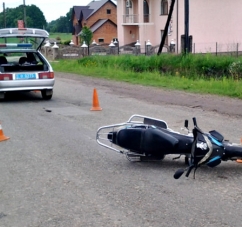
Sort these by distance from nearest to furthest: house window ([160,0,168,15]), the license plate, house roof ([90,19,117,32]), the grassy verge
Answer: the license plate, the grassy verge, house window ([160,0,168,15]), house roof ([90,19,117,32])

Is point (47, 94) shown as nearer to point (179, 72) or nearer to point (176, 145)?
point (179, 72)

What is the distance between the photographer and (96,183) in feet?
22.2

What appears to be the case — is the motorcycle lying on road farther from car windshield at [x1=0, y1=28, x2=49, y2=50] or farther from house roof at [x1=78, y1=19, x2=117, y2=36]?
house roof at [x1=78, y1=19, x2=117, y2=36]

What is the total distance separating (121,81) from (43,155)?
45.5 feet

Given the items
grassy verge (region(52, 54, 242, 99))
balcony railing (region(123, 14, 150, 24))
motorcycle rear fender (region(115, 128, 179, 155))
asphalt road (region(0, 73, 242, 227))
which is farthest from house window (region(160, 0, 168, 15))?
motorcycle rear fender (region(115, 128, 179, 155))

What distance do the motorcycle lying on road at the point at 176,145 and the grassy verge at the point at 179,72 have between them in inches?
346

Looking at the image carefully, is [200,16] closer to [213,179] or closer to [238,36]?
[238,36]

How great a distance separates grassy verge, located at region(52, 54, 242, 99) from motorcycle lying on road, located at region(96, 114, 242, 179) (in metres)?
8.78

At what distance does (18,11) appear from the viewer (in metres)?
102

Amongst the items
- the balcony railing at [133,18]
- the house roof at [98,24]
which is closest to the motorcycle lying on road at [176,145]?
the balcony railing at [133,18]

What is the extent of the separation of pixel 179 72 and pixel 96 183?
16.8 metres

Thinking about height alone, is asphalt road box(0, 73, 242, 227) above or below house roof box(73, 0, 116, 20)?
below

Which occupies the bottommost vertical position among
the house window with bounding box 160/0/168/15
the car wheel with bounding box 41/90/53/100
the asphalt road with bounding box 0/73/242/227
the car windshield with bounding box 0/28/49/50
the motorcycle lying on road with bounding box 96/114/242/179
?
the asphalt road with bounding box 0/73/242/227

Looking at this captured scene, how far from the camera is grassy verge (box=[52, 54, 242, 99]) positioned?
18109 mm
